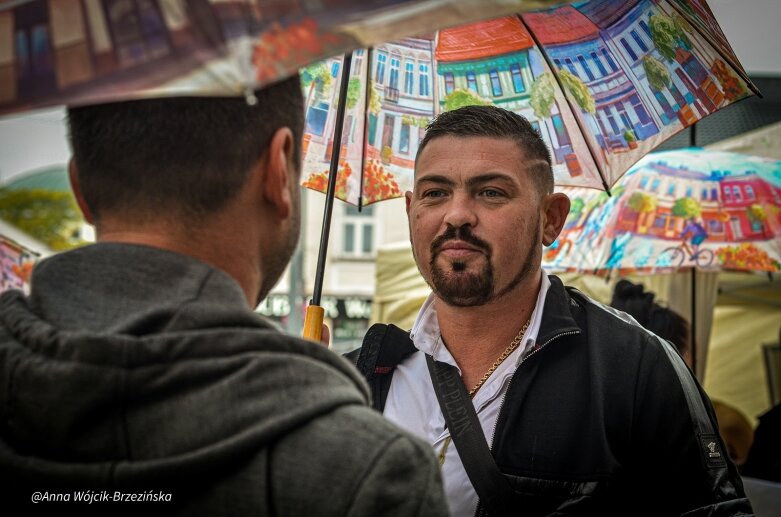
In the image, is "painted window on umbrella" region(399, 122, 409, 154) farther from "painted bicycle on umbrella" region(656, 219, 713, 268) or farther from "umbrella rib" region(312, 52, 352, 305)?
"painted bicycle on umbrella" region(656, 219, 713, 268)

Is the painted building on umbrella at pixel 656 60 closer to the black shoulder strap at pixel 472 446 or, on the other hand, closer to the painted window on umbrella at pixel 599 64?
the painted window on umbrella at pixel 599 64

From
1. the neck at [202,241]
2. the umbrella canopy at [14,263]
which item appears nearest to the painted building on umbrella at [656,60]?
the neck at [202,241]

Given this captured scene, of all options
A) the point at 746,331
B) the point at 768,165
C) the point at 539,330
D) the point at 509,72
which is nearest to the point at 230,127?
the point at 539,330

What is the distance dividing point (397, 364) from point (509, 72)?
45.9 inches

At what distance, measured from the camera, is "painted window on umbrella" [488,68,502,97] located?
3018 mm

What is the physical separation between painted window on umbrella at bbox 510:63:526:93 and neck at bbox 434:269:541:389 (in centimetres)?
79

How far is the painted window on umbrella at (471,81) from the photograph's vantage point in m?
3.04

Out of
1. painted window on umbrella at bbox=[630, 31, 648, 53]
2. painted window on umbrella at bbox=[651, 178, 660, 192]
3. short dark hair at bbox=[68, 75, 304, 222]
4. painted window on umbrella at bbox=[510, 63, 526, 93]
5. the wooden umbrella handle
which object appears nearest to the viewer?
short dark hair at bbox=[68, 75, 304, 222]

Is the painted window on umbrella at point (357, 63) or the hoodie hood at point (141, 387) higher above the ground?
the painted window on umbrella at point (357, 63)

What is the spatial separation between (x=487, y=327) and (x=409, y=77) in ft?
3.47

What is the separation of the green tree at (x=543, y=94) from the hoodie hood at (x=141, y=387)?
205 centimetres

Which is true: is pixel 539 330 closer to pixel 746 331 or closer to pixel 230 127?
pixel 230 127

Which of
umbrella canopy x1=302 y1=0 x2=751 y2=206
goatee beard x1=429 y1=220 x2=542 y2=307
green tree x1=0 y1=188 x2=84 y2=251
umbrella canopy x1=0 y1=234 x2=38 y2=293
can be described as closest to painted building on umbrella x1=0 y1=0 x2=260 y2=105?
goatee beard x1=429 y1=220 x2=542 y2=307

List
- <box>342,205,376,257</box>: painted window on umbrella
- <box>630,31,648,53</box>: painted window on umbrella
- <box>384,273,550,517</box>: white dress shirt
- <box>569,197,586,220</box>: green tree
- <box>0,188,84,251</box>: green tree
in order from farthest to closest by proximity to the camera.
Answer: <box>342,205,376,257</box>: painted window on umbrella → <box>569,197,586,220</box>: green tree → <box>0,188,84,251</box>: green tree → <box>630,31,648,53</box>: painted window on umbrella → <box>384,273,550,517</box>: white dress shirt
